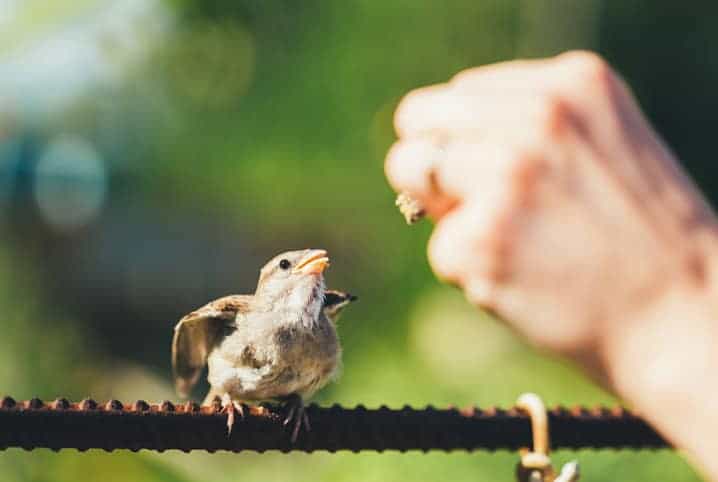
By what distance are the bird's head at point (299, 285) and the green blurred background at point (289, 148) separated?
1.33 meters

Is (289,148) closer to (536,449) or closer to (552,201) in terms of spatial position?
(536,449)

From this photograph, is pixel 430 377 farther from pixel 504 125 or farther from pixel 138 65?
pixel 504 125

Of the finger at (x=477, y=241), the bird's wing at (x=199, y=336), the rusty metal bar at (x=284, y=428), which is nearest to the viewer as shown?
the finger at (x=477, y=241)

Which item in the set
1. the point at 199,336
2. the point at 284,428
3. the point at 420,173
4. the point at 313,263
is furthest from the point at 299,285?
the point at 420,173

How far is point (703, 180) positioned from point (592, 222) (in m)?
3.53

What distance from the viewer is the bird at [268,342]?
141 cm

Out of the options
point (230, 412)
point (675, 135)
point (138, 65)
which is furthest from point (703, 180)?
point (230, 412)

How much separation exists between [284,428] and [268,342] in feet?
1.85

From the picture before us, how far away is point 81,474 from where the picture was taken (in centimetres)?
217

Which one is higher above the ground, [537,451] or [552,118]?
[552,118]

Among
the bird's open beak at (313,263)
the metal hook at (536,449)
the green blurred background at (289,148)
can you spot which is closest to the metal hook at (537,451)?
the metal hook at (536,449)

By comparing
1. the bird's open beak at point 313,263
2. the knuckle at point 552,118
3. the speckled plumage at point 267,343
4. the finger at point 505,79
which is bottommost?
the speckled plumage at point 267,343

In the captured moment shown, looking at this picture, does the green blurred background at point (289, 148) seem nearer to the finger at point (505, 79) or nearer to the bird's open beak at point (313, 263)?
the bird's open beak at point (313, 263)

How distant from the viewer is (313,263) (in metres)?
1.51
